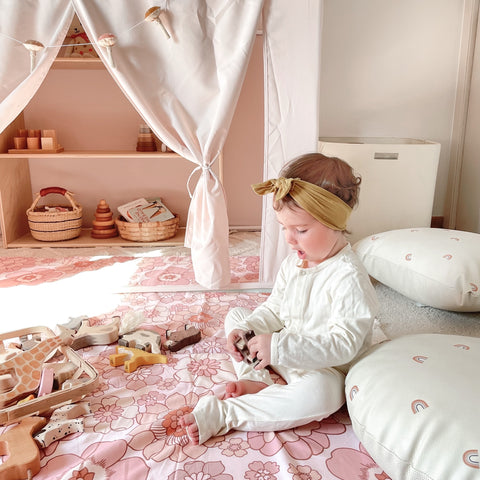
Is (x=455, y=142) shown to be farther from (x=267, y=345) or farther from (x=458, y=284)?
(x=267, y=345)

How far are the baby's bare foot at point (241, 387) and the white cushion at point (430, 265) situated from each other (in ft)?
2.48

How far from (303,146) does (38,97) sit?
1702mm

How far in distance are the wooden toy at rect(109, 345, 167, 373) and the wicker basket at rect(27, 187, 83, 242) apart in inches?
53.5

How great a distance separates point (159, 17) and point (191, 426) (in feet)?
4.46

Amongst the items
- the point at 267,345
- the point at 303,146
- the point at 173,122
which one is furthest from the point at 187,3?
the point at 267,345

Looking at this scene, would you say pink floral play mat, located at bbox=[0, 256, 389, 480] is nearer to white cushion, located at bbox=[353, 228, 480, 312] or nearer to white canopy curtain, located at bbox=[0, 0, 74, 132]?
white cushion, located at bbox=[353, 228, 480, 312]

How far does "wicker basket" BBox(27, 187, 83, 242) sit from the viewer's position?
253 cm

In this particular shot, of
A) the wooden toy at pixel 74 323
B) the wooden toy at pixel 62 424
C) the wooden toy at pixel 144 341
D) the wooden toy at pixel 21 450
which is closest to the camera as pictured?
the wooden toy at pixel 21 450

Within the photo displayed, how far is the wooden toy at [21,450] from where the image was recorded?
3.06 feet

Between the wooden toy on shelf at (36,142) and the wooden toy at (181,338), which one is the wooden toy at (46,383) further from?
the wooden toy on shelf at (36,142)

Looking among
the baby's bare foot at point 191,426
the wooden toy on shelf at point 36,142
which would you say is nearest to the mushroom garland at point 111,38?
the wooden toy on shelf at point 36,142

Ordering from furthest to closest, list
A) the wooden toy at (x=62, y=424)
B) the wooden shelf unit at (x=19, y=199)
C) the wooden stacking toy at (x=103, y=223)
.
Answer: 1. the wooden stacking toy at (x=103, y=223)
2. the wooden shelf unit at (x=19, y=199)
3. the wooden toy at (x=62, y=424)

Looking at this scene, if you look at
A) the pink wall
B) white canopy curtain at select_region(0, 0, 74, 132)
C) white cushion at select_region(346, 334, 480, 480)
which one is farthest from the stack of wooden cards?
white cushion at select_region(346, 334, 480, 480)

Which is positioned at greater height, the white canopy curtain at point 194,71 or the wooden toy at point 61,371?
the white canopy curtain at point 194,71
